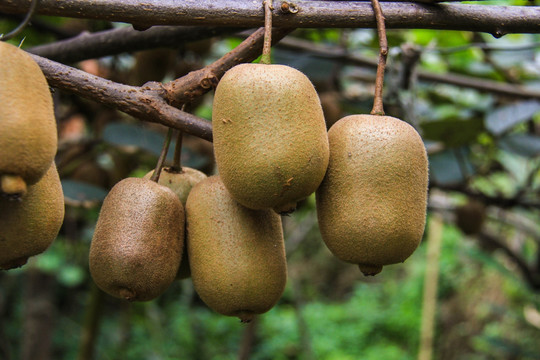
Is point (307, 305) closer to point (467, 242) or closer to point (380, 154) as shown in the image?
point (467, 242)

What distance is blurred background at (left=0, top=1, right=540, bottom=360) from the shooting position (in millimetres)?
1777

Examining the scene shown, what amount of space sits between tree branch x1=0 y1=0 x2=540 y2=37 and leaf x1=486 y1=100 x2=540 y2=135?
1.18 meters

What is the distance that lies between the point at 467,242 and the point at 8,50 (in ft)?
13.6

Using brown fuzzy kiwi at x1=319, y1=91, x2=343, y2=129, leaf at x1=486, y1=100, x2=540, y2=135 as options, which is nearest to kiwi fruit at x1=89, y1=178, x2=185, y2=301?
brown fuzzy kiwi at x1=319, y1=91, x2=343, y2=129

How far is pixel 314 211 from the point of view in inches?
103

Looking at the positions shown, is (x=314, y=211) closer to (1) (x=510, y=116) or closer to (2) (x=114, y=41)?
(1) (x=510, y=116)

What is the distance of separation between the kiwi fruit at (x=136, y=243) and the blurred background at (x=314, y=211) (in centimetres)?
46

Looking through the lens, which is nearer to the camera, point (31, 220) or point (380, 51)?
point (31, 220)

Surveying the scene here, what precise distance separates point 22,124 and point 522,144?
1777mm

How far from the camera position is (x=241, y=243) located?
69 centimetres

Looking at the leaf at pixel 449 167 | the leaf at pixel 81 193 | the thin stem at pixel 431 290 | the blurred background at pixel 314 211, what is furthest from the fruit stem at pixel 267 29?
the thin stem at pixel 431 290

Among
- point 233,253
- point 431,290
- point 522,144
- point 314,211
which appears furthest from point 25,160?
point 431,290

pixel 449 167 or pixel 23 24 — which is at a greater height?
pixel 23 24

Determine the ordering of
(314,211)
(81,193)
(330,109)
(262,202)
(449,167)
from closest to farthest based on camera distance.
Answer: (262,202), (81,193), (330,109), (449,167), (314,211)
